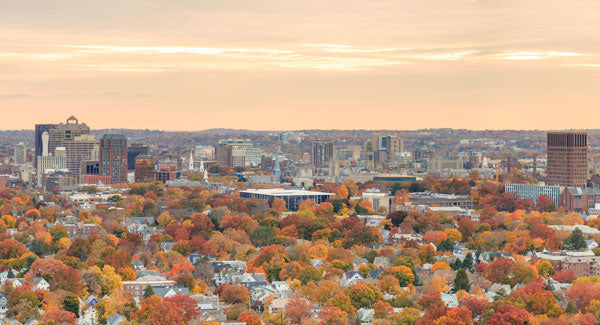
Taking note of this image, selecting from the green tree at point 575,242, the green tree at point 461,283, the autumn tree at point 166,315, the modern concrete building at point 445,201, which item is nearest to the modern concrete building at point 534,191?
the modern concrete building at point 445,201

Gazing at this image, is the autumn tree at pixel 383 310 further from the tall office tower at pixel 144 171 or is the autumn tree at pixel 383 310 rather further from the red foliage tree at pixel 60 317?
the tall office tower at pixel 144 171

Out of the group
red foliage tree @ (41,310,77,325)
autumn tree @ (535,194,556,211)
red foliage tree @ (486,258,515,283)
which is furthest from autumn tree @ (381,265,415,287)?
autumn tree @ (535,194,556,211)

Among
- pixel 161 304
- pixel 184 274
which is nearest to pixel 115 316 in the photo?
pixel 161 304

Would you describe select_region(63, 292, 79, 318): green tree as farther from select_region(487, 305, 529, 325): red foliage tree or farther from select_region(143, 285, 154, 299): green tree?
select_region(487, 305, 529, 325): red foliage tree

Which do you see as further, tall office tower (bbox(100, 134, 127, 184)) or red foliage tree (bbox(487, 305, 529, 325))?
tall office tower (bbox(100, 134, 127, 184))

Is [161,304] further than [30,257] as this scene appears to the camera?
No

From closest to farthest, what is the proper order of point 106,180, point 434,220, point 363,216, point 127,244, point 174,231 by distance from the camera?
point 127,244 < point 174,231 < point 434,220 < point 363,216 < point 106,180

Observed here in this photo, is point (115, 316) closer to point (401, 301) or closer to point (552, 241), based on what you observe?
point (401, 301)
